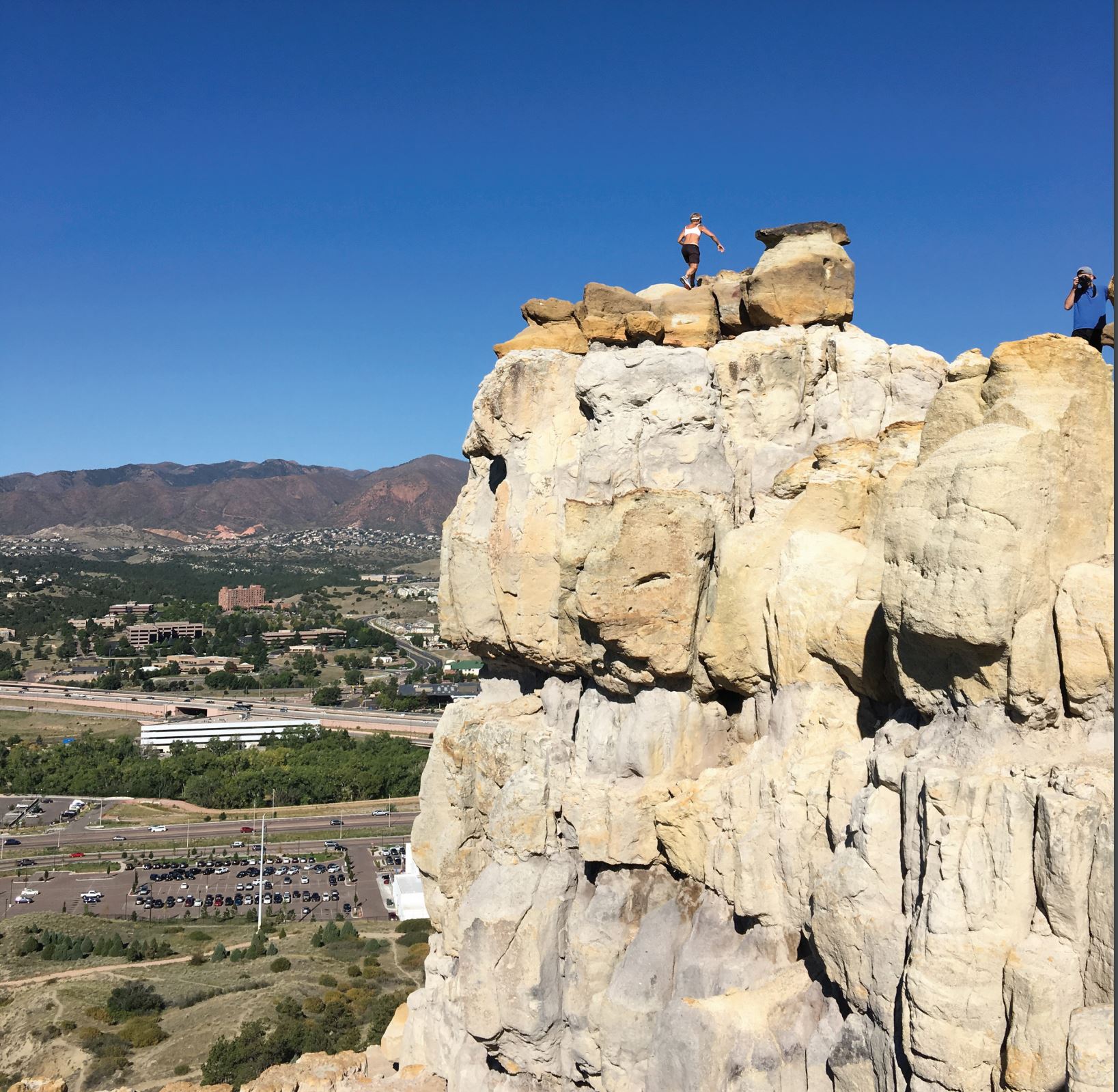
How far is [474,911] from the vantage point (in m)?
17.6

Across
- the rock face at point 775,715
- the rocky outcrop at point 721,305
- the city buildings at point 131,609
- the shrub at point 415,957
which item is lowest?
the shrub at point 415,957

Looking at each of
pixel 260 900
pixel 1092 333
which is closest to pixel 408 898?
pixel 260 900

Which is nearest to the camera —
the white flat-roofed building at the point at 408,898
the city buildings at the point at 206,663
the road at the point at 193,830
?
the white flat-roofed building at the point at 408,898

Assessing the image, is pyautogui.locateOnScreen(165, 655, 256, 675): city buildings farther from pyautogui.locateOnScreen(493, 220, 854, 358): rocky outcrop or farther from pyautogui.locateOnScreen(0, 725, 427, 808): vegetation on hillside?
pyautogui.locateOnScreen(493, 220, 854, 358): rocky outcrop

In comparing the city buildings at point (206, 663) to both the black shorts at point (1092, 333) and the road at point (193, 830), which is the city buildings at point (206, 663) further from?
the black shorts at point (1092, 333)

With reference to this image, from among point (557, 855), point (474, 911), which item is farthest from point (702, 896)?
point (474, 911)

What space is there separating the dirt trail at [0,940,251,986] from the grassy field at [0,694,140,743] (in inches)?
2255

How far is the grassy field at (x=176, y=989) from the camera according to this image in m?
32.9

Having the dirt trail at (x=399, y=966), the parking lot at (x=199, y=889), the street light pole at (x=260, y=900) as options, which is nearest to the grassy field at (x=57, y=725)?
the parking lot at (x=199, y=889)

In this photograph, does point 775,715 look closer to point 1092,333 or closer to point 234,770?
point 1092,333

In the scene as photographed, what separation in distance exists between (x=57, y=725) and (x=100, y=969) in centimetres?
6845

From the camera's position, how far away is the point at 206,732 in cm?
9506

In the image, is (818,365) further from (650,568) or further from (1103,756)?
(1103,756)

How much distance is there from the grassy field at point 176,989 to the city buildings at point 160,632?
376 ft
